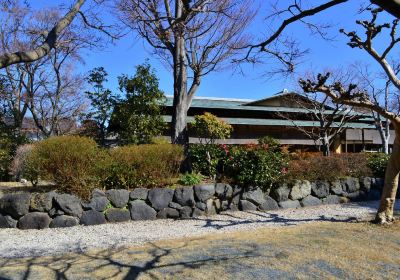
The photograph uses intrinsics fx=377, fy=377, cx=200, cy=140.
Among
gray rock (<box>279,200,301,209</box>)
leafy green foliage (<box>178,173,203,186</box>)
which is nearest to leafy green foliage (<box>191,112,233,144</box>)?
leafy green foliage (<box>178,173,203,186</box>)

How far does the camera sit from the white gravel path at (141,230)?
6.23 m

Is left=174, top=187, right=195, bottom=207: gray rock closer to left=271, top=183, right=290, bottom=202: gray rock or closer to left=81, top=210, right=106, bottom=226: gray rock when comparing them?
left=81, top=210, right=106, bottom=226: gray rock

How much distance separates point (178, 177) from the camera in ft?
32.9

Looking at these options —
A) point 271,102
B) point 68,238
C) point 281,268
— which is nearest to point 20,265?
point 68,238

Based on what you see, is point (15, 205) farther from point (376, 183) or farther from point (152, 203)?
point (376, 183)

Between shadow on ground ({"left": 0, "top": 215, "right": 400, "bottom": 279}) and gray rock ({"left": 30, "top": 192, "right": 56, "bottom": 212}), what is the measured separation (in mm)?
2454

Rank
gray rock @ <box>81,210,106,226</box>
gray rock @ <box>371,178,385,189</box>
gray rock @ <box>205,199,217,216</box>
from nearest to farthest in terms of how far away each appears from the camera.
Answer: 1. gray rock @ <box>81,210,106,226</box>
2. gray rock @ <box>205,199,217,216</box>
3. gray rock @ <box>371,178,385,189</box>

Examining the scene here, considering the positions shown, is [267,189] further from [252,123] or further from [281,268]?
[252,123]

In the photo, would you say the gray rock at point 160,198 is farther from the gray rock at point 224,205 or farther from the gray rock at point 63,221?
the gray rock at point 63,221

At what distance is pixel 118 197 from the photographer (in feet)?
27.6

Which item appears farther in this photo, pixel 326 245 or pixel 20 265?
pixel 326 245

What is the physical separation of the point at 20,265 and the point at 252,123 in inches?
555

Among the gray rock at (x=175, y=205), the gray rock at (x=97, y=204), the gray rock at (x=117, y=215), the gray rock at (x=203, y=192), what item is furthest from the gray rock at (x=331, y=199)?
the gray rock at (x=97, y=204)

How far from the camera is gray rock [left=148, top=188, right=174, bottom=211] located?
8688 mm
